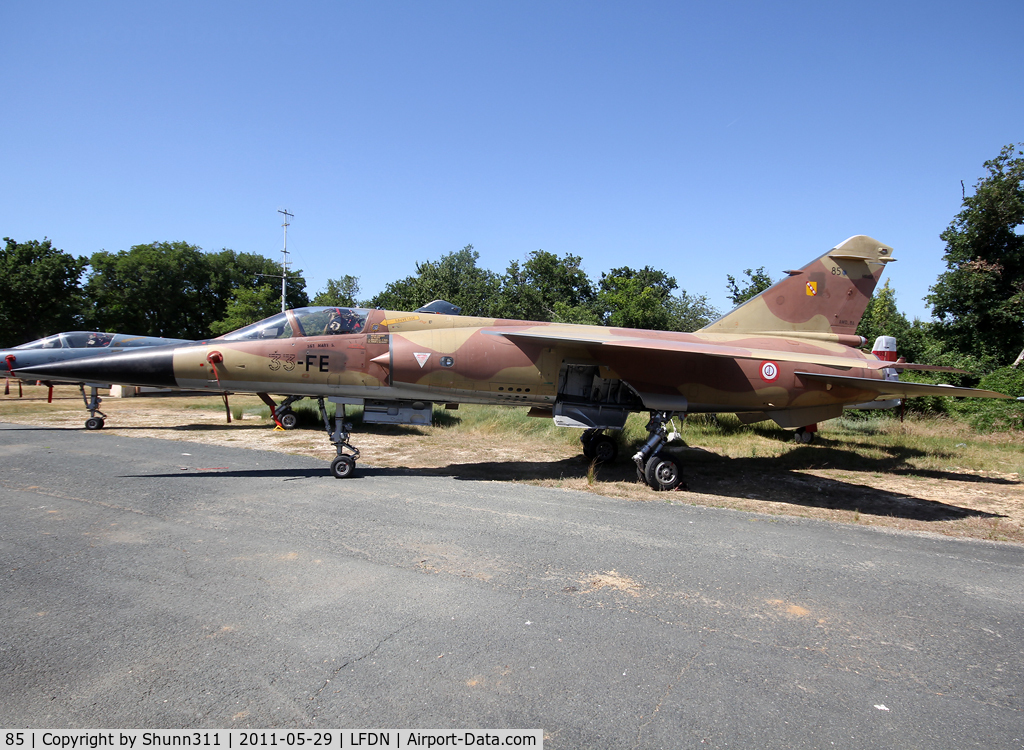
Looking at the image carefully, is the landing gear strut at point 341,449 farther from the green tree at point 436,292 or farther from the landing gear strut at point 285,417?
the green tree at point 436,292

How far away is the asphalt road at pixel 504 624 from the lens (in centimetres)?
289

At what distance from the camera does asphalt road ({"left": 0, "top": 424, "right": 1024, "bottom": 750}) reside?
289cm

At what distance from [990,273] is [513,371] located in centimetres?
2519

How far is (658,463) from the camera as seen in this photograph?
30.0 feet

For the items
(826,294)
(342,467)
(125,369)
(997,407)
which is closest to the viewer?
(125,369)

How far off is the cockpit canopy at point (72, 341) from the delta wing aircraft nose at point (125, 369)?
35.3ft

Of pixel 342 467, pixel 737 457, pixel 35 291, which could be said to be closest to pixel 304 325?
pixel 342 467

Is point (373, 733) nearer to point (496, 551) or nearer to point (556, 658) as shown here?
point (556, 658)

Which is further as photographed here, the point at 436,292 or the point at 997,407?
the point at 436,292

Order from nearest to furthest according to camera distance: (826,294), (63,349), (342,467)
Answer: (342,467) < (826,294) < (63,349)

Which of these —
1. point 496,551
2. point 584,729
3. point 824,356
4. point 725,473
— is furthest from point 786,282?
point 584,729

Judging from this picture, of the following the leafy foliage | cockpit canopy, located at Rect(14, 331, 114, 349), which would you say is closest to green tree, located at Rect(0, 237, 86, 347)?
cockpit canopy, located at Rect(14, 331, 114, 349)
